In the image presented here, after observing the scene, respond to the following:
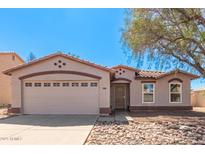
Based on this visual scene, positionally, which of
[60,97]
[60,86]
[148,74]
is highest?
[148,74]

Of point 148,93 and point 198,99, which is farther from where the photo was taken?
point 198,99

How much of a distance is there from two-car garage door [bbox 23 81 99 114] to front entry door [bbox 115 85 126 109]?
18.0 ft

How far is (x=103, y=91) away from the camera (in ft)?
70.2

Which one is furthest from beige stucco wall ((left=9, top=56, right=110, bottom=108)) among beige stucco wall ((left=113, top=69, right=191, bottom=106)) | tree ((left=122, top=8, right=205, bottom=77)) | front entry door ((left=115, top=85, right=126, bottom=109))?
tree ((left=122, top=8, right=205, bottom=77))

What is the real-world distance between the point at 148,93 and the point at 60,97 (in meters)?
7.70

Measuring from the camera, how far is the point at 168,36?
1495 cm

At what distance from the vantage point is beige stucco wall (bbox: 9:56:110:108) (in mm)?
21359

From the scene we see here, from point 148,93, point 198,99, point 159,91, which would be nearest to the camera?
point 159,91

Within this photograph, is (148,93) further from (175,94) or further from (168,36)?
(168,36)

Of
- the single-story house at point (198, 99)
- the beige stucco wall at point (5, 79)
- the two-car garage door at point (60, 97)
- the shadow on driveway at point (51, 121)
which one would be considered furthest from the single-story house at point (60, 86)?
the single-story house at point (198, 99)

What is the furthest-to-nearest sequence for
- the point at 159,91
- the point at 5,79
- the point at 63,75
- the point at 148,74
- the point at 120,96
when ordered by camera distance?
the point at 5,79 < the point at 120,96 < the point at 148,74 < the point at 159,91 < the point at 63,75

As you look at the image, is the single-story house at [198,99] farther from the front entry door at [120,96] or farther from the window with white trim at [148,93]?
the front entry door at [120,96]

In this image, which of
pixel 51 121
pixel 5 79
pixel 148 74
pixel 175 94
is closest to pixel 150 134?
pixel 51 121
